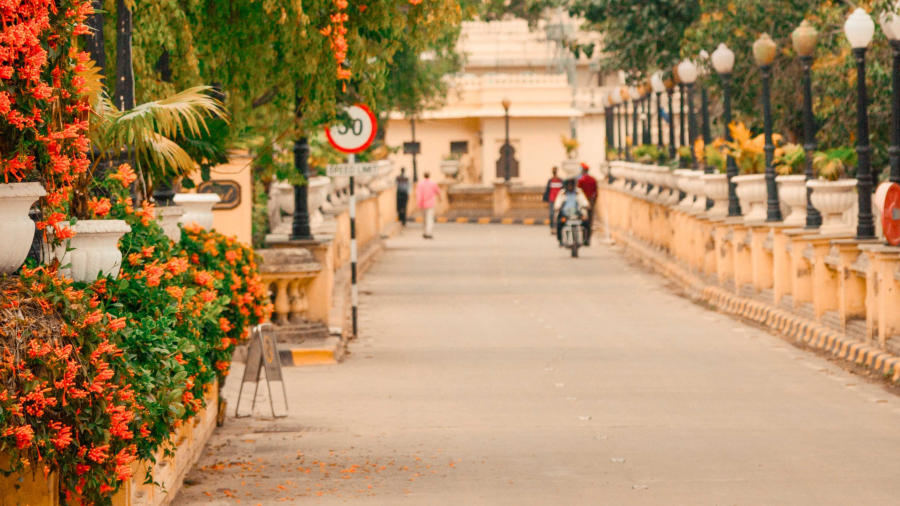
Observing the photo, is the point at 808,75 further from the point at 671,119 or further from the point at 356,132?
the point at 671,119

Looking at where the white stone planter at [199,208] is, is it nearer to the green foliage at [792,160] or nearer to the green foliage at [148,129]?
the green foliage at [148,129]

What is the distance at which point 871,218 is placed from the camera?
1755cm

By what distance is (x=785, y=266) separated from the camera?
2081 centimetres

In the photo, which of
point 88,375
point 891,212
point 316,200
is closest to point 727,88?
point 316,200

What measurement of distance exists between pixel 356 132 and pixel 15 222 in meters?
13.3

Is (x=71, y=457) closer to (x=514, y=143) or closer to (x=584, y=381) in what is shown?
(x=584, y=381)

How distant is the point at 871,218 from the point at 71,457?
12221mm

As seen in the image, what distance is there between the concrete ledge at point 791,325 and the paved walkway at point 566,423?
0.24 metres

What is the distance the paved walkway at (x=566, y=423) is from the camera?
10.4 meters

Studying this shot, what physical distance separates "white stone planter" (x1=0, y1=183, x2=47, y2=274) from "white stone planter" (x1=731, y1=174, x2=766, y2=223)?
57.3 feet

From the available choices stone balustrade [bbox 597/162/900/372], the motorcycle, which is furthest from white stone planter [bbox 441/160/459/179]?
stone balustrade [bbox 597/162/900/372]

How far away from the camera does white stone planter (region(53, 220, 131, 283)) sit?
7613mm

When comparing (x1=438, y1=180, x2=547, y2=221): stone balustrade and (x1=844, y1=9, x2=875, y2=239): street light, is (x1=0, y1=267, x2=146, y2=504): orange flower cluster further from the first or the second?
(x1=438, y1=180, x2=547, y2=221): stone balustrade

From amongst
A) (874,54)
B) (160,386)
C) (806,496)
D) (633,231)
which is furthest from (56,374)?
(633,231)
